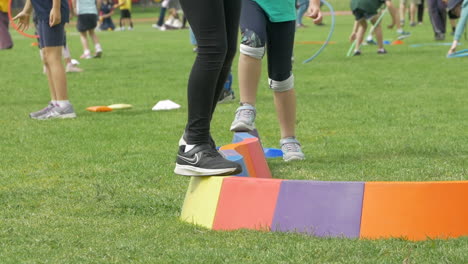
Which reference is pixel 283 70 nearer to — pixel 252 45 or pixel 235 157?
pixel 252 45

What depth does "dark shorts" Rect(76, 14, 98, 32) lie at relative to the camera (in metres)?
16.5

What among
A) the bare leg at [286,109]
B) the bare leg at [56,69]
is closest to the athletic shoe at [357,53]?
the bare leg at [56,69]

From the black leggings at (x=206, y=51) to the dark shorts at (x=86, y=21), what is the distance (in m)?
12.4

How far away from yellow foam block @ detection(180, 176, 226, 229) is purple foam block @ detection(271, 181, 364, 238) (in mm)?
350

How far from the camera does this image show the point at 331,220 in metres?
3.86

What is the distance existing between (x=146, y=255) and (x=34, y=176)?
2251mm

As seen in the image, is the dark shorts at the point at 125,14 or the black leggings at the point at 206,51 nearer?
the black leggings at the point at 206,51

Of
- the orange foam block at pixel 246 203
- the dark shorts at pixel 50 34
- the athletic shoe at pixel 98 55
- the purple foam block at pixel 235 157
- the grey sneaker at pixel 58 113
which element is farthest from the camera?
the athletic shoe at pixel 98 55

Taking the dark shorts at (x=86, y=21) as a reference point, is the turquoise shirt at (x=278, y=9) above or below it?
above

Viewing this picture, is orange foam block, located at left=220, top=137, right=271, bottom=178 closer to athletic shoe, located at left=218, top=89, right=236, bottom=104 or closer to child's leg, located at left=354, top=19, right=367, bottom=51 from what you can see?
athletic shoe, located at left=218, top=89, right=236, bottom=104

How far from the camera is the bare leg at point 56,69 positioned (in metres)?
8.46

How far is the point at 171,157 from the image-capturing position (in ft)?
20.7

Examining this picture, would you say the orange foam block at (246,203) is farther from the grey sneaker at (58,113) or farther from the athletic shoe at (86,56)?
the athletic shoe at (86,56)

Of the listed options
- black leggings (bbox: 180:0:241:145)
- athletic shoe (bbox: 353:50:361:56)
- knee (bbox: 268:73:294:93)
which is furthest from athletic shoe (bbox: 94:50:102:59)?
black leggings (bbox: 180:0:241:145)
